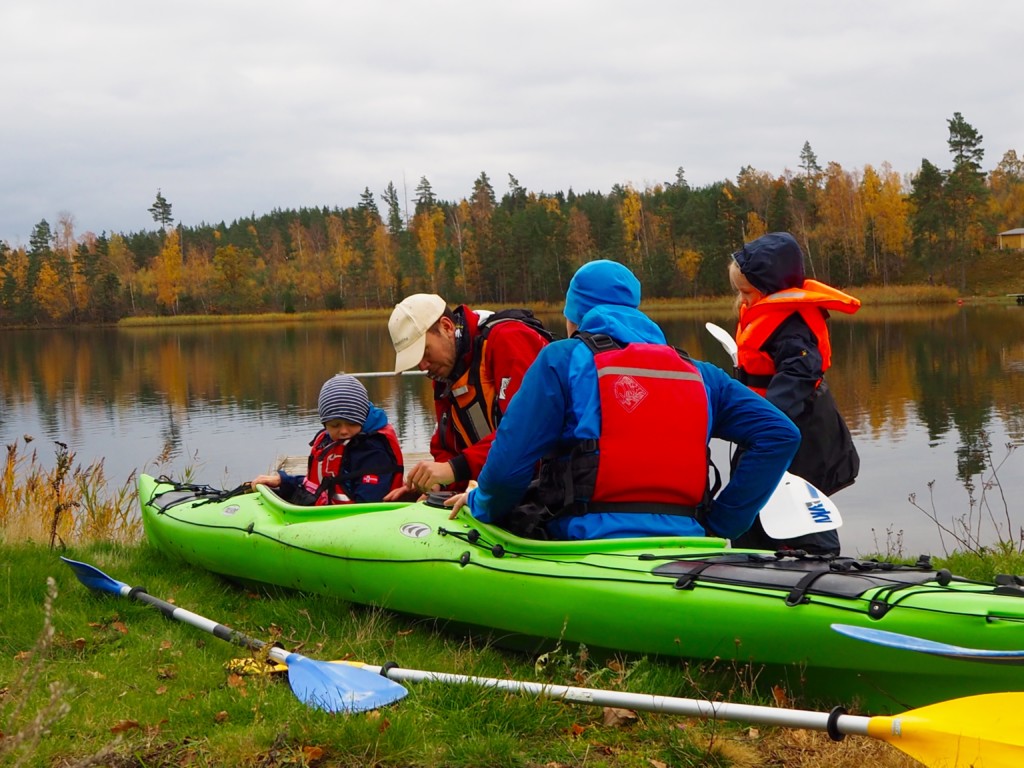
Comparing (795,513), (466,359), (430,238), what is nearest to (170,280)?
(430,238)

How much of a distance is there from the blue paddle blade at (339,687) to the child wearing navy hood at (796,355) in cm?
204

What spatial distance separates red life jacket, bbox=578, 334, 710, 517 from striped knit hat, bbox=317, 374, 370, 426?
2.26 m

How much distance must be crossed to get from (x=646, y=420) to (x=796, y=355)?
55.4 inches

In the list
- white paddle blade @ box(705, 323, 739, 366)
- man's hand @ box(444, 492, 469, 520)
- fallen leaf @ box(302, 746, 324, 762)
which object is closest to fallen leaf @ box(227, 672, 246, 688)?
fallen leaf @ box(302, 746, 324, 762)

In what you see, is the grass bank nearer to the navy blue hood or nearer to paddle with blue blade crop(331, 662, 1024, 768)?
paddle with blue blade crop(331, 662, 1024, 768)

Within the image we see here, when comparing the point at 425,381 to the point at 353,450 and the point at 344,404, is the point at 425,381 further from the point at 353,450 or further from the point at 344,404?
the point at 344,404

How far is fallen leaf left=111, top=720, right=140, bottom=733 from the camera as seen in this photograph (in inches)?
140

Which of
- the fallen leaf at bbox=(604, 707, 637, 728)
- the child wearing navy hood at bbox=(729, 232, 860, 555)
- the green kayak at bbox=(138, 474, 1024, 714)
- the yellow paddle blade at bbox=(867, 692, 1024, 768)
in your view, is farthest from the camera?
the child wearing navy hood at bbox=(729, 232, 860, 555)

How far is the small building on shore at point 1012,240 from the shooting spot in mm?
71562

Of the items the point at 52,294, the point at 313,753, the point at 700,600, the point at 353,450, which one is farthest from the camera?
the point at 52,294

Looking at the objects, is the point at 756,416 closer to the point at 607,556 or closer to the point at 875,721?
the point at 607,556

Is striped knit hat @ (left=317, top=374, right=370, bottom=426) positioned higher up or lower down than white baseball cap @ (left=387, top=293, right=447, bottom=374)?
lower down

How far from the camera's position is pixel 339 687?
3.71 metres

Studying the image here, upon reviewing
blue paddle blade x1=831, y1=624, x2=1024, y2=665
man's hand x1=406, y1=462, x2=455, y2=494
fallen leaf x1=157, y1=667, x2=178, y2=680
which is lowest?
fallen leaf x1=157, y1=667, x2=178, y2=680
